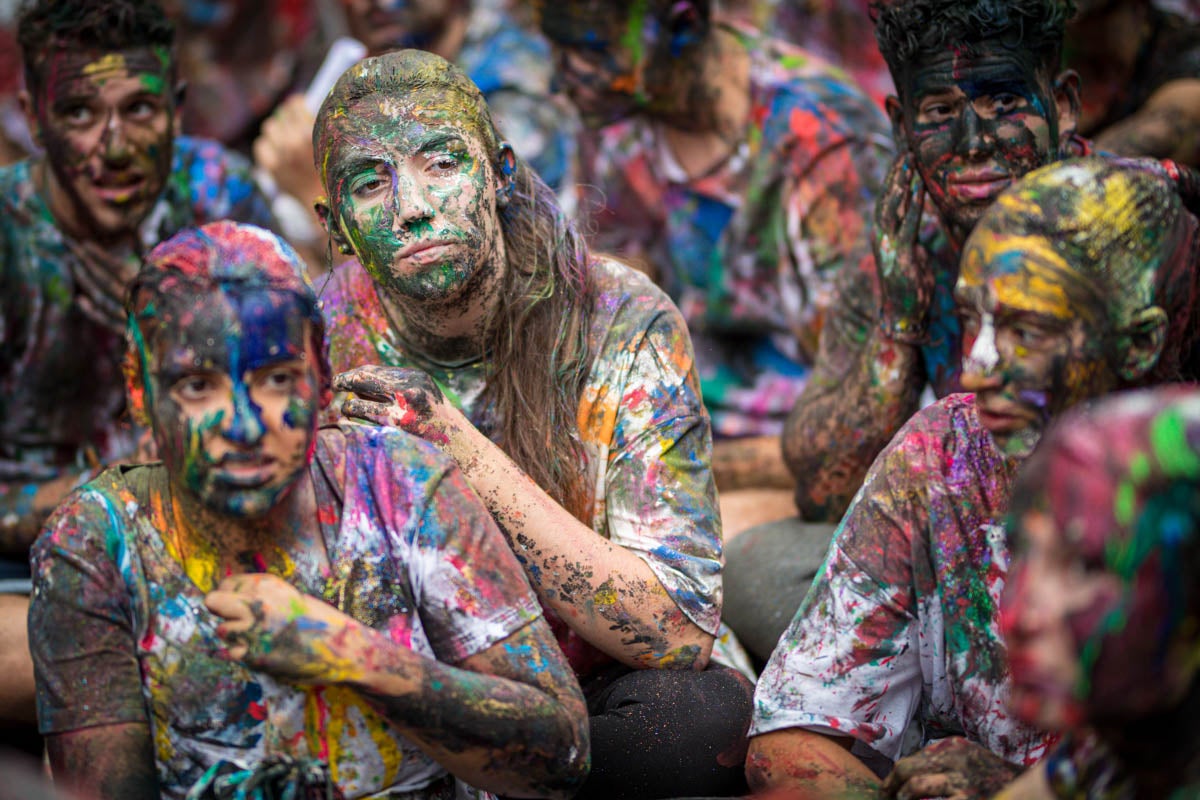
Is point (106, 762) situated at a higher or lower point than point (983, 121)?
lower

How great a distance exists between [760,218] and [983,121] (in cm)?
149

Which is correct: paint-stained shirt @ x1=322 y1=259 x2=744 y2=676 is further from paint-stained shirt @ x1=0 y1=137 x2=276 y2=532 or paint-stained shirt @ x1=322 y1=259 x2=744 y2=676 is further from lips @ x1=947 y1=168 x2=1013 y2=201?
paint-stained shirt @ x1=0 y1=137 x2=276 y2=532

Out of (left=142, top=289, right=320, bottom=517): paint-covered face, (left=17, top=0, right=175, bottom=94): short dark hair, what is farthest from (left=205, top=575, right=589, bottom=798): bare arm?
(left=17, top=0, right=175, bottom=94): short dark hair

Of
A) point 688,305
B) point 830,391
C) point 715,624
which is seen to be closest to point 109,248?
point 688,305

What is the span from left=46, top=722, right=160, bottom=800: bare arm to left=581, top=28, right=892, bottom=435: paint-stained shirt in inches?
98.2

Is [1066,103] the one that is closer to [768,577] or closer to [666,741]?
[768,577]

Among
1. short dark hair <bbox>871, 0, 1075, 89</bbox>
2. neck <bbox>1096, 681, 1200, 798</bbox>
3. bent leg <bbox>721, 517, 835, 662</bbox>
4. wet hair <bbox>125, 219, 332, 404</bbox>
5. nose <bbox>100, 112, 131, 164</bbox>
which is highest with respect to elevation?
short dark hair <bbox>871, 0, 1075, 89</bbox>

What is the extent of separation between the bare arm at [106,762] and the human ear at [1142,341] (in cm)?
150

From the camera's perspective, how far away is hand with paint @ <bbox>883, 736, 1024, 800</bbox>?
231 centimetres

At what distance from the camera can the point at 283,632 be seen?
211 centimetres

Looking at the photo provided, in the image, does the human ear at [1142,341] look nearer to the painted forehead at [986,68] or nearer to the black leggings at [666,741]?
the black leggings at [666,741]

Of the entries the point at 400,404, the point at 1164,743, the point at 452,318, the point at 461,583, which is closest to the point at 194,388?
the point at 461,583

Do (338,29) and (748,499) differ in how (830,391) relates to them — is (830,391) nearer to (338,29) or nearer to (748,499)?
(748,499)

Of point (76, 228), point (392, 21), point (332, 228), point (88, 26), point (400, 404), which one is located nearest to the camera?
point (400, 404)
